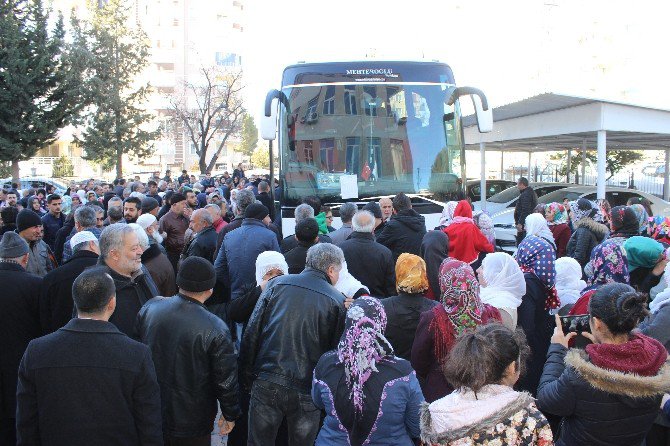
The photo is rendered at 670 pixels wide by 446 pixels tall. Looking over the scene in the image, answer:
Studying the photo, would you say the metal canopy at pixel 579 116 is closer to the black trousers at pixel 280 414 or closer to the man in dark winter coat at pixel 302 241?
the man in dark winter coat at pixel 302 241

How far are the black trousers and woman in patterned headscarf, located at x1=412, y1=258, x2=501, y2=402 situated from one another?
815 millimetres

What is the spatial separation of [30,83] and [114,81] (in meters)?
7.75

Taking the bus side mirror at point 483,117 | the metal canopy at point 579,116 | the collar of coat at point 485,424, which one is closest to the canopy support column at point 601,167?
the metal canopy at point 579,116

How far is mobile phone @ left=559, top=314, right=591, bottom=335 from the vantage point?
414cm

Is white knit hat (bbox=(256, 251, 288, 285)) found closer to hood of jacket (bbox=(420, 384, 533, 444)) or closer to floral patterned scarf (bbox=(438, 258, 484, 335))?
floral patterned scarf (bbox=(438, 258, 484, 335))

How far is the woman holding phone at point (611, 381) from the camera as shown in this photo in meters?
3.32

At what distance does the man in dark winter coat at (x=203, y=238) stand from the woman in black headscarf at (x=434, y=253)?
8.16 ft

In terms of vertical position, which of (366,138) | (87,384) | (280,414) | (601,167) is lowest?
(280,414)

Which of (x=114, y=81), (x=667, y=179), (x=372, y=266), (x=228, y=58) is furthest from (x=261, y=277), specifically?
(x=228, y=58)

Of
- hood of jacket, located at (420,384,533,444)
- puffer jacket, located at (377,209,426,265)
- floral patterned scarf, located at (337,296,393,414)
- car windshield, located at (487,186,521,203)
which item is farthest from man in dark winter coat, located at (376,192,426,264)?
car windshield, located at (487,186,521,203)

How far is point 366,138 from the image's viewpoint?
10.3m

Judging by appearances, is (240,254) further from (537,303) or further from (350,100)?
(350,100)

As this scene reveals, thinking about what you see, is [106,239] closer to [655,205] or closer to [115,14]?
[655,205]

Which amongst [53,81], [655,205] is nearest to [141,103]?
[53,81]
